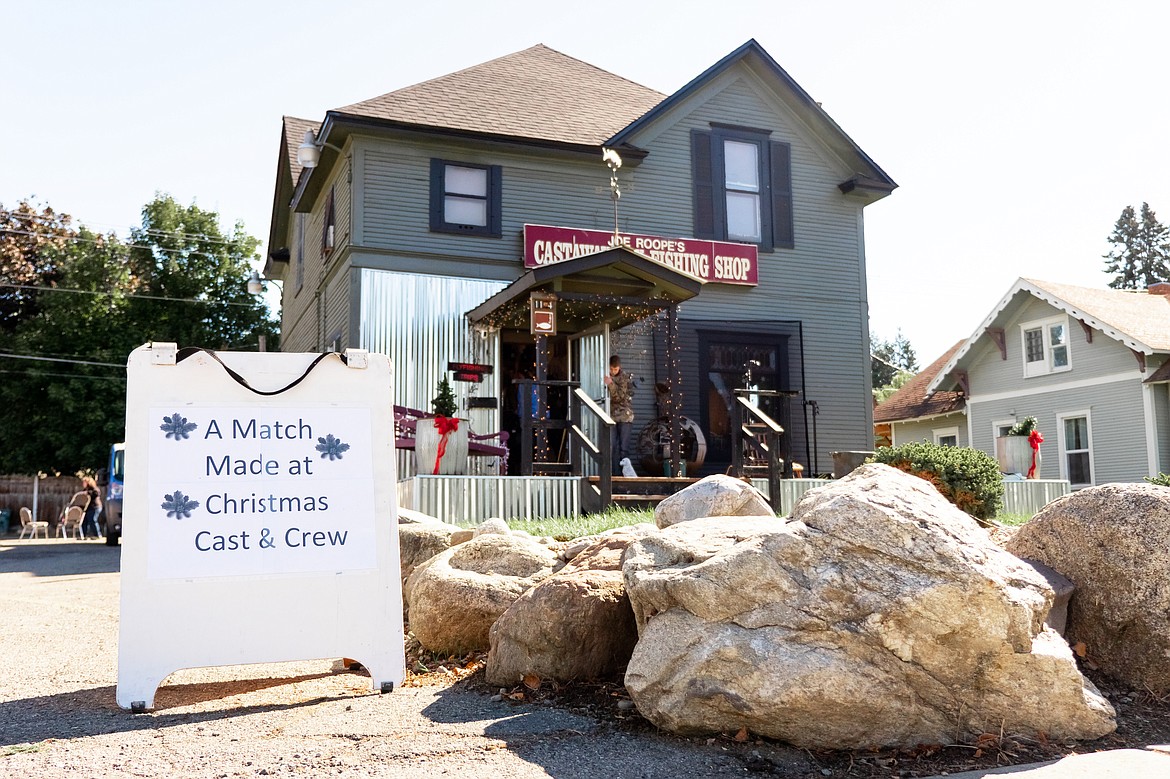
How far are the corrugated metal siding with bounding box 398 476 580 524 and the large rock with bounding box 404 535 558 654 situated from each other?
449 cm

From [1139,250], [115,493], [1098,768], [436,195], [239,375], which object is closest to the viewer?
[1098,768]

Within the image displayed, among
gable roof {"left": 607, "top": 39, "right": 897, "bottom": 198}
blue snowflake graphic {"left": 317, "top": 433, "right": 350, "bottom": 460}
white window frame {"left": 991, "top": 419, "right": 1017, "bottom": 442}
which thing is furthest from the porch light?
white window frame {"left": 991, "top": 419, "right": 1017, "bottom": 442}

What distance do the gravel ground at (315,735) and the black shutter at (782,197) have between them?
13921 mm

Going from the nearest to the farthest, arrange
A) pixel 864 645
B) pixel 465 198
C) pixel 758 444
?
pixel 864 645 < pixel 758 444 < pixel 465 198

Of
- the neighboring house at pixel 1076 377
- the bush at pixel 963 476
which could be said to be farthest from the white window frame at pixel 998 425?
the bush at pixel 963 476

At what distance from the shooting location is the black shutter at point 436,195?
1580 cm

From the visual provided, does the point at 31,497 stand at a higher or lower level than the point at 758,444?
lower

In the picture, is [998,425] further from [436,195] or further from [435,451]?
Result: [435,451]

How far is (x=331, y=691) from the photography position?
502cm

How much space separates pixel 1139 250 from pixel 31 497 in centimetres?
5603

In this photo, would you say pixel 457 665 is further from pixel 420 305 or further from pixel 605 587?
pixel 420 305

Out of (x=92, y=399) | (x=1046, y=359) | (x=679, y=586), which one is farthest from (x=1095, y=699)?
(x=92, y=399)

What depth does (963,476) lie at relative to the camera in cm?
923

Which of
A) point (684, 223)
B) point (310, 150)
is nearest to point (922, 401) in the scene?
point (684, 223)
